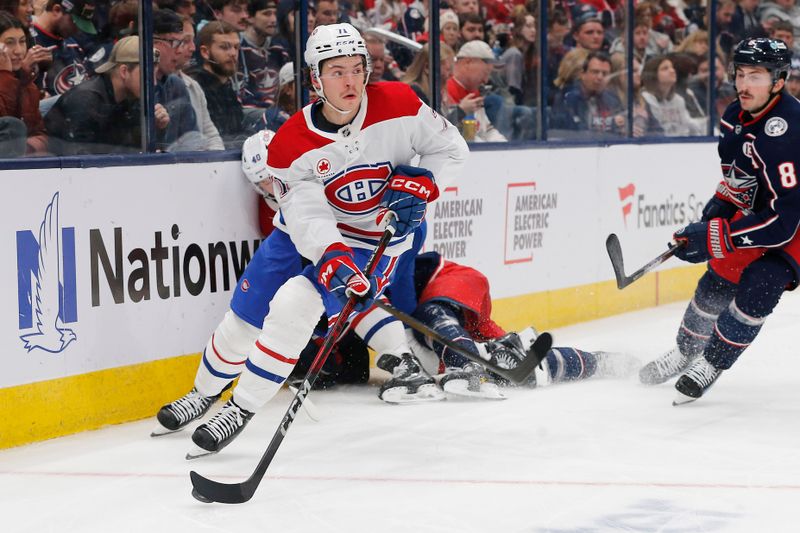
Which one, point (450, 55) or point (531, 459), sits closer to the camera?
point (531, 459)

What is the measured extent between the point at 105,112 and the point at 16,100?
1.05 feet

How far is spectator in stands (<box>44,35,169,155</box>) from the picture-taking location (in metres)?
3.63

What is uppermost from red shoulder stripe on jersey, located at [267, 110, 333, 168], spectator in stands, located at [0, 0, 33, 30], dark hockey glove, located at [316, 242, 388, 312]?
spectator in stands, located at [0, 0, 33, 30]

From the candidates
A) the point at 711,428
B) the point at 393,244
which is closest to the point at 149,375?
the point at 393,244

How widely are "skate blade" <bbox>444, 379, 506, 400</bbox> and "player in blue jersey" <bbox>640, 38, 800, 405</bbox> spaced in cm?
57

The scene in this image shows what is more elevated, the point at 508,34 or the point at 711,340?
the point at 508,34

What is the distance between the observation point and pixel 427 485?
9.61ft

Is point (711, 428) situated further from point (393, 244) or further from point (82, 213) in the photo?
point (82, 213)

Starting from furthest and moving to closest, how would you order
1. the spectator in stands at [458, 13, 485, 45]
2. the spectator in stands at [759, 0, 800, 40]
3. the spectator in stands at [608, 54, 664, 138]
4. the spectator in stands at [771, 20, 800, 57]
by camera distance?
1. the spectator in stands at [771, 20, 800, 57]
2. the spectator in stands at [759, 0, 800, 40]
3. the spectator in stands at [608, 54, 664, 138]
4. the spectator in stands at [458, 13, 485, 45]

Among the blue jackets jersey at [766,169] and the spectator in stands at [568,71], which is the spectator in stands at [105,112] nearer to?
the blue jackets jersey at [766,169]

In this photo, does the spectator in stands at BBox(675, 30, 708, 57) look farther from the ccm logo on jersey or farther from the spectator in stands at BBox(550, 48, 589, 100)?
the ccm logo on jersey

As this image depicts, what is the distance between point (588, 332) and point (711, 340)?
5.02 feet

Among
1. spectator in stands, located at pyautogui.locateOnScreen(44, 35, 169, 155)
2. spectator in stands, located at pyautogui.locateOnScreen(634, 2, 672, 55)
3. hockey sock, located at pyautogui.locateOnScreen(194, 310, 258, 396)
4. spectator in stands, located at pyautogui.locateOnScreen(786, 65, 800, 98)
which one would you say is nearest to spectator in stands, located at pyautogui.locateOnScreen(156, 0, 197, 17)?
spectator in stands, located at pyautogui.locateOnScreen(44, 35, 169, 155)

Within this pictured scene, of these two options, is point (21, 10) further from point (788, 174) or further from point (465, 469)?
point (788, 174)
